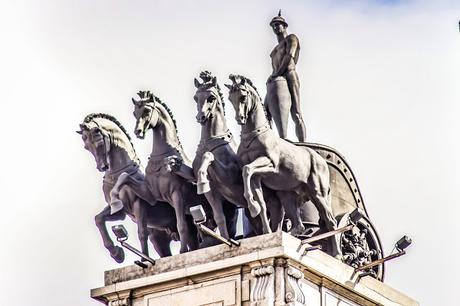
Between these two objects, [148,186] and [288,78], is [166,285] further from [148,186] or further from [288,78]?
[288,78]

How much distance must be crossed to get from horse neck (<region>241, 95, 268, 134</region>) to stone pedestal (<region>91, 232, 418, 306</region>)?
218cm

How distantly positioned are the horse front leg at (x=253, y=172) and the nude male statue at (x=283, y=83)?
10.6 ft

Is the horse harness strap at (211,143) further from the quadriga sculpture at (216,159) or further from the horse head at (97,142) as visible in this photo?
the horse head at (97,142)

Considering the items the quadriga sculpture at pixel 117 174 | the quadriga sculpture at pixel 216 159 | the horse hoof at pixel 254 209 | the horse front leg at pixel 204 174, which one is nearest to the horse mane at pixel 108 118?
the quadriga sculpture at pixel 117 174

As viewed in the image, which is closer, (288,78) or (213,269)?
(213,269)

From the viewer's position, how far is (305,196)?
54.1 metres

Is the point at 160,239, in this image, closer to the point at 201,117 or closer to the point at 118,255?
the point at 118,255

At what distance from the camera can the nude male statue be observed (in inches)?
2223

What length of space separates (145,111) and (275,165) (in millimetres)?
2762

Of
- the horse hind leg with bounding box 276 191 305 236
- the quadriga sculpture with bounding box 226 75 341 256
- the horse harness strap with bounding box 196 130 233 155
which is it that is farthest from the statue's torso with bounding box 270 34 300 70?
the horse hind leg with bounding box 276 191 305 236

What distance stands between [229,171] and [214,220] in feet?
4.66

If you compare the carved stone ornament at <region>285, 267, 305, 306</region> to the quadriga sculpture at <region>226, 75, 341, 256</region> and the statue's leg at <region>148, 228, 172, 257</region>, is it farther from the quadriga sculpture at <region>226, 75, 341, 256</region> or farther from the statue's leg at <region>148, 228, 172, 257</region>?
the statue's leg at <region>148, 228, 172, 257</region>

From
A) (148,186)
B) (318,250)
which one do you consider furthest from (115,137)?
(318,250)

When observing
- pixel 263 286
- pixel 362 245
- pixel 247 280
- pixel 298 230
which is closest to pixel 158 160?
pixel 298 230
